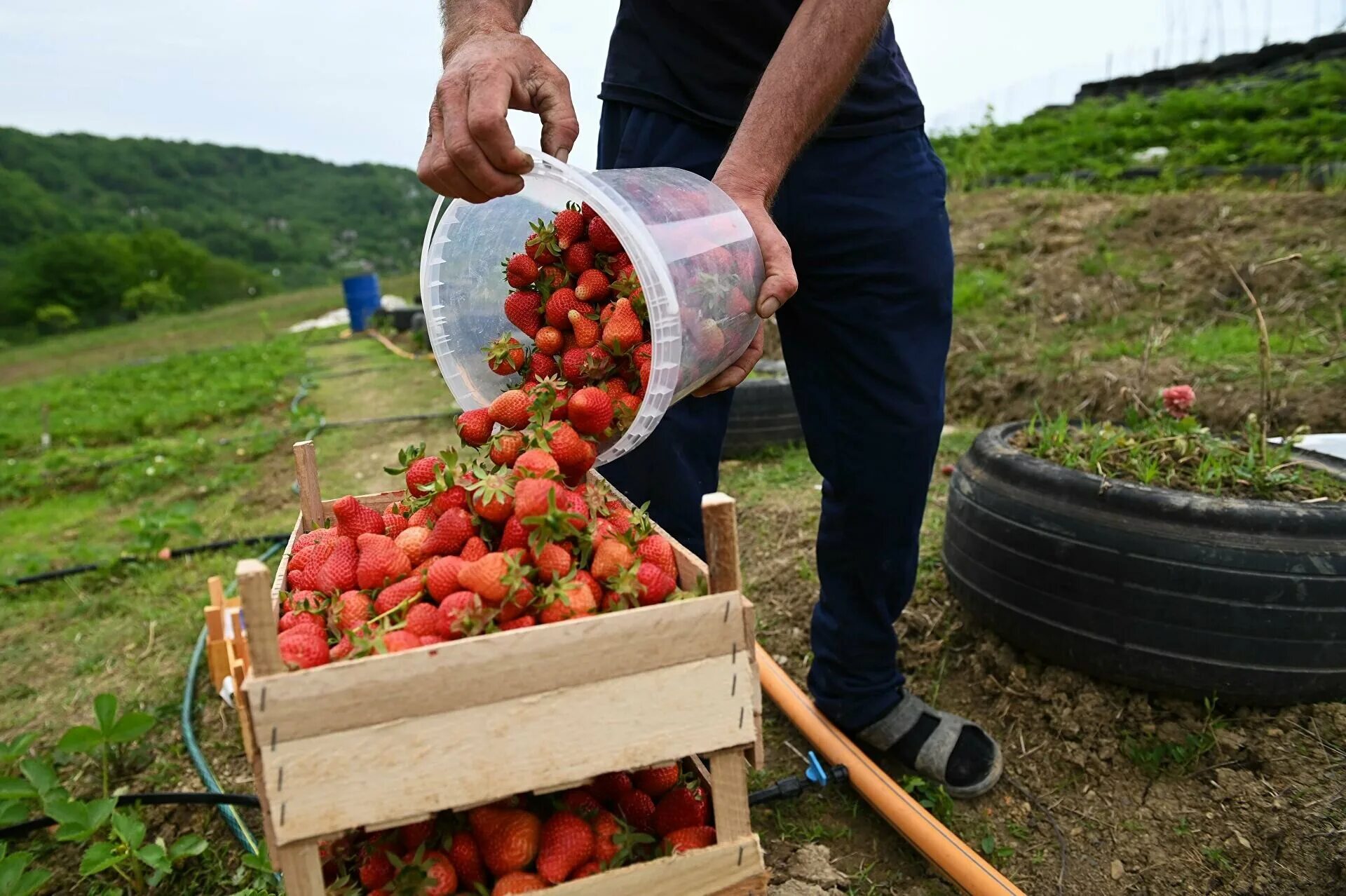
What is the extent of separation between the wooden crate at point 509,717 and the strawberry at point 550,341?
546 millimetres

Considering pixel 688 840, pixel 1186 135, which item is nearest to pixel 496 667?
pixel 688 840

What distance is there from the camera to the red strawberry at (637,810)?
1271mm

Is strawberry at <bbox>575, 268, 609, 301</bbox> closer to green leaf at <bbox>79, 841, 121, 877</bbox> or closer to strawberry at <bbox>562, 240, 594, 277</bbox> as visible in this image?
strawberry at <bbox>562, 240, 594, 277</bbox>

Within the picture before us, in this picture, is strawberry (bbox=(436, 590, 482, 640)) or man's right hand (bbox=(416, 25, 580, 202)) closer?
strawberry (bbox=(436, 590, 482, 640))

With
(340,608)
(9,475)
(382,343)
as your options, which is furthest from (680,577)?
(382,343)

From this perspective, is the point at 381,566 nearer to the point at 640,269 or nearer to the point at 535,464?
the point at 535,464

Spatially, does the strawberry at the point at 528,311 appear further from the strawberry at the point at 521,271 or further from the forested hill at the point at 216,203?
the forested hill at the point at 216,203

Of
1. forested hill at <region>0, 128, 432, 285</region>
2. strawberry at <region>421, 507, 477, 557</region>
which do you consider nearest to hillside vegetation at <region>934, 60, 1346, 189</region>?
strawberry at <region>421, 507, 477, 557</region>

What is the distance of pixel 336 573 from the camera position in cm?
125

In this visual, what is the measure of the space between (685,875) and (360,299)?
16.0 m

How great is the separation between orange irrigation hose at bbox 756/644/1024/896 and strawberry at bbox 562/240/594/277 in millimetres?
942

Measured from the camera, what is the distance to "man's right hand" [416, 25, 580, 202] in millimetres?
1298

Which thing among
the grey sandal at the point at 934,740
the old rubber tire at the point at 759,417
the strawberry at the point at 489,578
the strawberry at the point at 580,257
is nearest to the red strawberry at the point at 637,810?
the strawberry at the point at 489,578

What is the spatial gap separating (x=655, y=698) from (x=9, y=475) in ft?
21.9
